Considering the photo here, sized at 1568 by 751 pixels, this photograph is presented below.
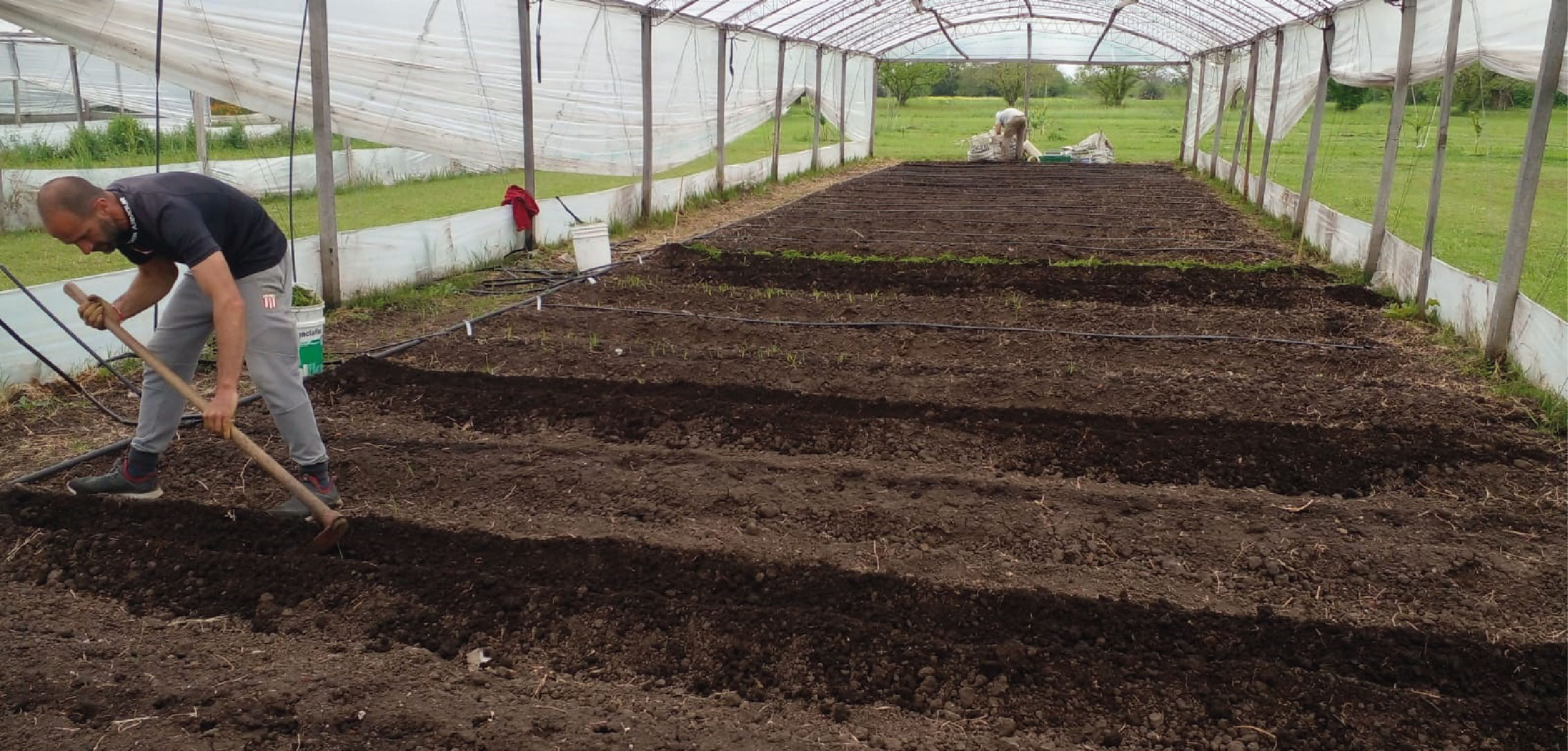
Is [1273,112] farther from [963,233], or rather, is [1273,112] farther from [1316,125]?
[963,233]

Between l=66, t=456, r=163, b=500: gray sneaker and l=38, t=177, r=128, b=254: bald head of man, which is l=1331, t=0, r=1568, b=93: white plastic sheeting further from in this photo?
l=66, t=456, r=163, b=500: gray sneaker

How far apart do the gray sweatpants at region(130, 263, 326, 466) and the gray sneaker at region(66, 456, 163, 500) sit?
0.14 meters

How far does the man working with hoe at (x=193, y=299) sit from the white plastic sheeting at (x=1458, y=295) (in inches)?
219

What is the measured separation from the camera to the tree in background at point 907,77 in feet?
103

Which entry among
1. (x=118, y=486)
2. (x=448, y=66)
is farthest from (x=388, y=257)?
(x=118, y=486)

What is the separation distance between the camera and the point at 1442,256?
329 inches

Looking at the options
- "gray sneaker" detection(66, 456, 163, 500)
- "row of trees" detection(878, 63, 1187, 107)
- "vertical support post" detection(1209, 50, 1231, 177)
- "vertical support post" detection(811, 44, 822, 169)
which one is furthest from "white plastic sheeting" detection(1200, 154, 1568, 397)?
"row of trees" detection(878, 63, 1187, 107)

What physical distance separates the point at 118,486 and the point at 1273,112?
12762mm

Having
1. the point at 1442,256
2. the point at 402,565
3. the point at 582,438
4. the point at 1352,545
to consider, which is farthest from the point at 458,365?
the point at 1442,256

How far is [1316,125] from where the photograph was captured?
9.91 metres

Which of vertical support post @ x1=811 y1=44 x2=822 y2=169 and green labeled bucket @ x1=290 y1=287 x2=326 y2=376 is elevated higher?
vertical support post @ x1=811 y1=44 x2=822 y2=169

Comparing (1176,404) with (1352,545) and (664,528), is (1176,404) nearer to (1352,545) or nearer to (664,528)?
(1352,545)

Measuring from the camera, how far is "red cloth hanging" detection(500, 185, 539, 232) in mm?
8828

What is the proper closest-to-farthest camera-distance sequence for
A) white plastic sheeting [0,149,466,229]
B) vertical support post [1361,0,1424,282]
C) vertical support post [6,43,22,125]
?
vertical support post [1361,0,1424,282] < white plastic sheeting [0,149,466,229] < vertical support post [6,43,22,125]
